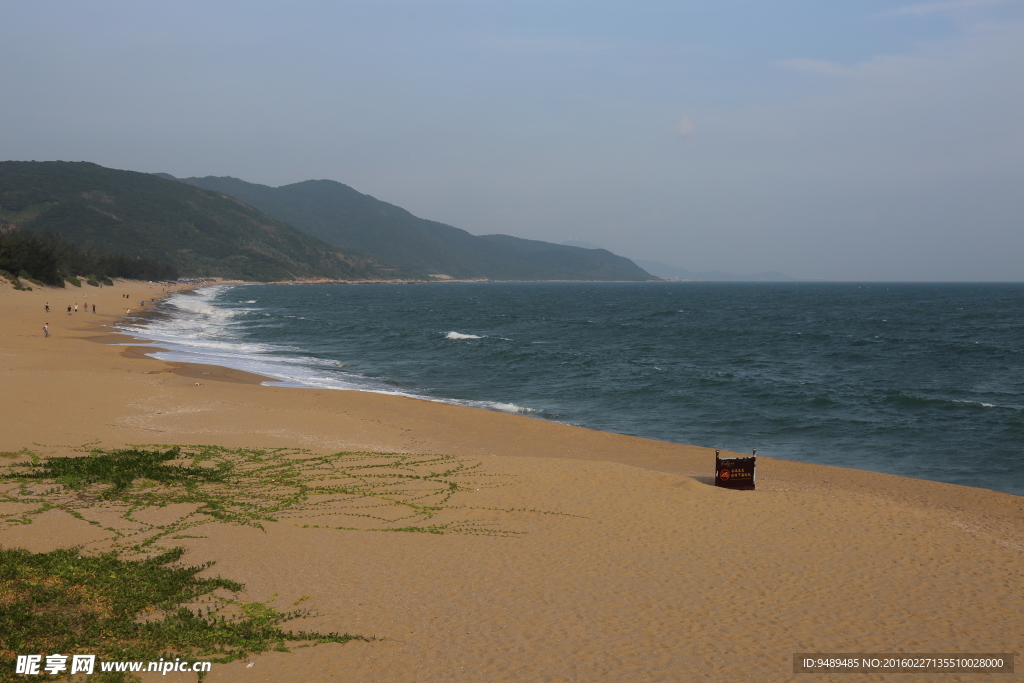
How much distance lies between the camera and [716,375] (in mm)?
35594

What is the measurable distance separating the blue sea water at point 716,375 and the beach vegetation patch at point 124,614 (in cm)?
1680

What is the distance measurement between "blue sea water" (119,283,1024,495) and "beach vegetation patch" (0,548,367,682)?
55.1 ft

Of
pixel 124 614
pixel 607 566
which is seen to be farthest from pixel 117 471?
pixel 607 566

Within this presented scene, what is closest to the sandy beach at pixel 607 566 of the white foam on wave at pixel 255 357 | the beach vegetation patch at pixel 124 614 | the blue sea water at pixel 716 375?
the beach vegetation patch at pixel 124 614

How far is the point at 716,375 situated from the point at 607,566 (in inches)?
1061

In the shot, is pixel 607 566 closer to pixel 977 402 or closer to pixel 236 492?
pixel 236 492

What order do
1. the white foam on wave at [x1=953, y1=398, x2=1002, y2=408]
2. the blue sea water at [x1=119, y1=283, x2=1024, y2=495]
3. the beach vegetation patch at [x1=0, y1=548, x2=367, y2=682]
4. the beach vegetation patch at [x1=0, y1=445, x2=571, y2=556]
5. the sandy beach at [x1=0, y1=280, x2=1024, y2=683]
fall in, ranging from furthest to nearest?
the white foam on wave at [x1=953, y1=398, x2=1002, y2=408], the blue sea water at [x1=119, y1=283, x2=1024, y2=495], the beach vegetation patch at [x1=0, y1=445, x2=571, y2=556], the sandy beach at [x1=0, y1=280, x2=1024, y2=683], the beach vegetation patch at [x1=0, y1=548, x2=367, y2=682]

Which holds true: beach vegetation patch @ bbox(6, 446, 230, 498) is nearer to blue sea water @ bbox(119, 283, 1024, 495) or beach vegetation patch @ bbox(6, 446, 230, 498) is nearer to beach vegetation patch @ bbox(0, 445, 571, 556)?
beach vegetation patch @ bbox(0, 445, 571, 556)

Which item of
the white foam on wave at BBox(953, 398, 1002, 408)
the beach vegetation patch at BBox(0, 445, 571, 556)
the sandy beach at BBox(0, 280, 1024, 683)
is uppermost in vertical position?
the white foam on wave at BBox(953, 398, 1002, 408)

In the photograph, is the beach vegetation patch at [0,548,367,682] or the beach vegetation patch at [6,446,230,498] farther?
the beach vegetation patch at [6,446,230,498]

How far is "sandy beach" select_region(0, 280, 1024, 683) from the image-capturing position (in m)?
7.80

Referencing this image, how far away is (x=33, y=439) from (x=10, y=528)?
6.30m

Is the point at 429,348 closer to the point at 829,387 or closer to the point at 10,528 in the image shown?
the point at 829,387

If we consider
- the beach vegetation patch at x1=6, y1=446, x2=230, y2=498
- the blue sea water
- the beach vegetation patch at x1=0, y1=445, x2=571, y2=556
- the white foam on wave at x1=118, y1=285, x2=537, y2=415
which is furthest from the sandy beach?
the white foam on wave at x1=118, y1=285, x2=537, y2=415
